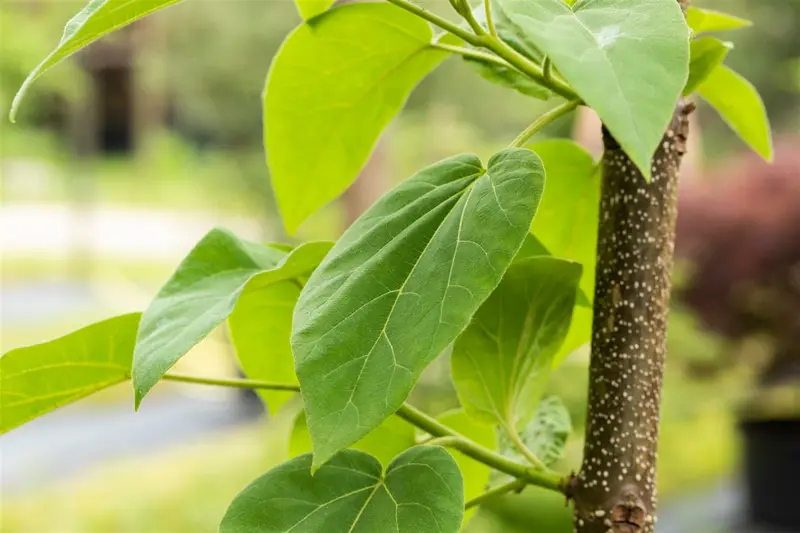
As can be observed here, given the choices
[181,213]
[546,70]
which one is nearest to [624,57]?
[546,70]

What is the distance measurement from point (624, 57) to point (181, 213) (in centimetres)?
519

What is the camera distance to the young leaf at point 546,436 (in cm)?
35

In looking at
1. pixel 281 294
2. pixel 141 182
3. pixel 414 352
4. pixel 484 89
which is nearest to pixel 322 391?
pixel 414 352

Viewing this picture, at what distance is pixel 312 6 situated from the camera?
32 cm

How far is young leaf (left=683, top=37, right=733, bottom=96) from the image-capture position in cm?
28

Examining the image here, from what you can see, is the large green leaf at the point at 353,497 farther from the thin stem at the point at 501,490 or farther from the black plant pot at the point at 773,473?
the black plant pot at the point at 773,473

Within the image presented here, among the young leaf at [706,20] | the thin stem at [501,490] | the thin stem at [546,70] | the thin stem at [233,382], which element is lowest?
the thin stem at [501,490]

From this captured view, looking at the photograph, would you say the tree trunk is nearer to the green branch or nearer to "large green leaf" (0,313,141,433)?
the green branch

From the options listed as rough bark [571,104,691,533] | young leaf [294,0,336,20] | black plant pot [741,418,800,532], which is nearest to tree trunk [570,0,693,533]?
rough bark [571,104,691,533]

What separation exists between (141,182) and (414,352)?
5466 millimetres

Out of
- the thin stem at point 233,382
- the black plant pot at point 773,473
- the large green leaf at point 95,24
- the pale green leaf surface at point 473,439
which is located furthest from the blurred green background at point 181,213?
the large green leaf at point 95,24

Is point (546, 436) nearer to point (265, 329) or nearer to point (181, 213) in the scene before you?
point (265, 329)

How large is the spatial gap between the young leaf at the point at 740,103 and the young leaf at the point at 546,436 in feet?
0.43

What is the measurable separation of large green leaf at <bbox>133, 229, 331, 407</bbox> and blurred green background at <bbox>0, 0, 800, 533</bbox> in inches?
54.1
